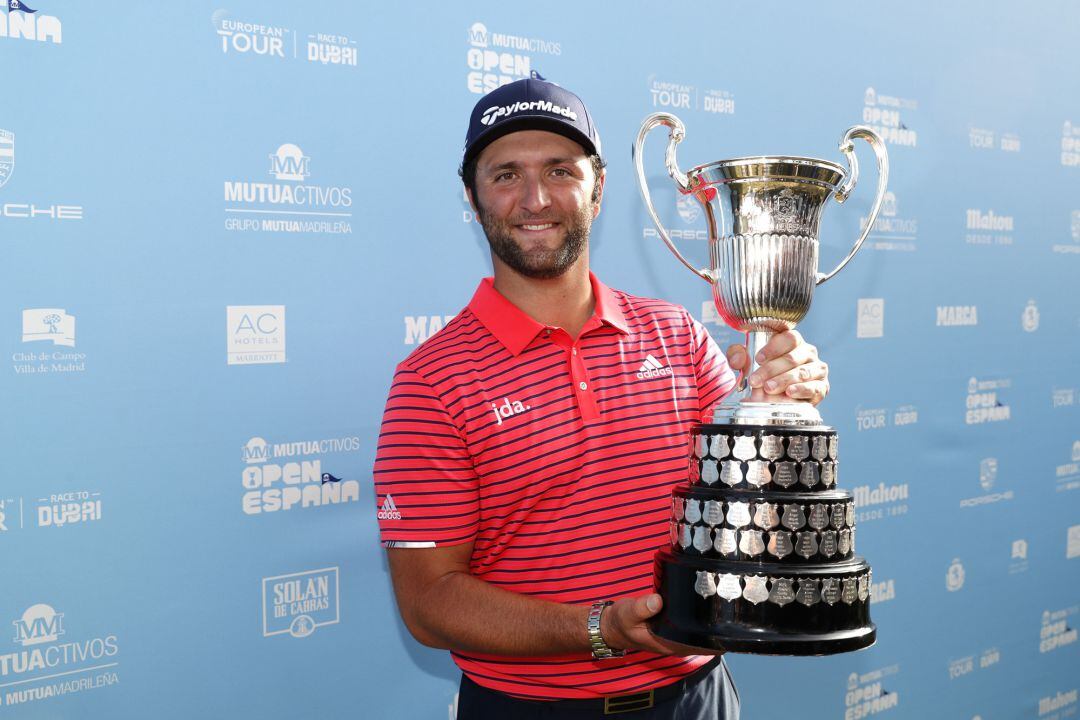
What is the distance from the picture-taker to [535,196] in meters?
1.46

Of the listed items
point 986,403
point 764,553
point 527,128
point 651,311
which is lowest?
point 764,553

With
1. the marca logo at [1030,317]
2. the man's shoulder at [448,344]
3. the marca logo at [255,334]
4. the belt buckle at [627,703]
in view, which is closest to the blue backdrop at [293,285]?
the marca logo at [255,334]

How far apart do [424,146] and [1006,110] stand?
2.03 meters

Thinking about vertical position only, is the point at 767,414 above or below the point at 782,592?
above

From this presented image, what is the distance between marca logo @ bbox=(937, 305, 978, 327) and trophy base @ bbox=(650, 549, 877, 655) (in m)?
1.86

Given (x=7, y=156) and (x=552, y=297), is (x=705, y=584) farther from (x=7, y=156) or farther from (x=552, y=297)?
(x=7, y=156)

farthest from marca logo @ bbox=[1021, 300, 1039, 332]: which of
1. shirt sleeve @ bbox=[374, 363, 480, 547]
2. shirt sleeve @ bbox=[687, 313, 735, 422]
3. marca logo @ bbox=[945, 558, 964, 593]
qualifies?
shirt sleeve @ bbox=[374, 363, 480, 547]

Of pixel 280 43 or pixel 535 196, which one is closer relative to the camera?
pixel 535 196

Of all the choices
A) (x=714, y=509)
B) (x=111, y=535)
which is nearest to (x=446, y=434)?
(x=714, y=509)

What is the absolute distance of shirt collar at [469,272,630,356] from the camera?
1460 millimetres

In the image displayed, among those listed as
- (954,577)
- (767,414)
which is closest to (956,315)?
(954,577)

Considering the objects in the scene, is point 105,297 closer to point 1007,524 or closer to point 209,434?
point 209,434

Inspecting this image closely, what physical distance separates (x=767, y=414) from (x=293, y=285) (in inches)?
37.2

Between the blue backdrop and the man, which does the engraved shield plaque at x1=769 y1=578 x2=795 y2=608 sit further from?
the blue backdrop
